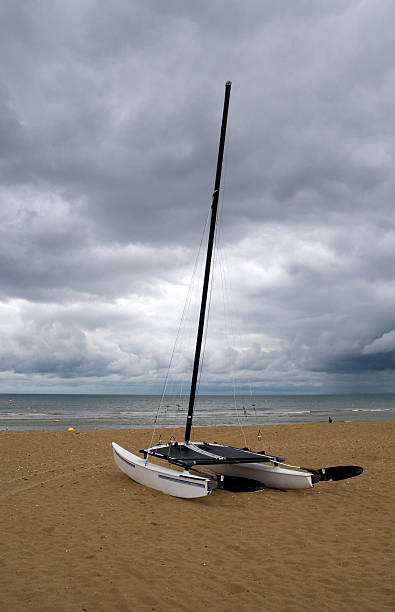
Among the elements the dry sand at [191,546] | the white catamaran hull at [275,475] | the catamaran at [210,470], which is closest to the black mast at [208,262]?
the catamaran at [210,470]

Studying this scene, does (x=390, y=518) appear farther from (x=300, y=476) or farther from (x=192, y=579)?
(x=192, y=579)

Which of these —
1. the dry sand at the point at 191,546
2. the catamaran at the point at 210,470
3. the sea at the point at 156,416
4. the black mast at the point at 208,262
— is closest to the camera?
the dry sand at the point at 191,546

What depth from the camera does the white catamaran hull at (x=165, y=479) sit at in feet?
32.0

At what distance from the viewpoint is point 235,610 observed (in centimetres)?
504

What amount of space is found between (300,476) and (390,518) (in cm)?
243

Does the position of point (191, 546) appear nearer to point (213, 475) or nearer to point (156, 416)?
point (213, 475)

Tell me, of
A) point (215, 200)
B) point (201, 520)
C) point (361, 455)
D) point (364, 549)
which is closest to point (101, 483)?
point (201, 520)

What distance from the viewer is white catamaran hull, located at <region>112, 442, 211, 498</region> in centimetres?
974

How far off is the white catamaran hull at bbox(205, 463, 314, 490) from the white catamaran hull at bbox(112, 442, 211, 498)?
7.38 ft

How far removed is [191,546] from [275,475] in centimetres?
458

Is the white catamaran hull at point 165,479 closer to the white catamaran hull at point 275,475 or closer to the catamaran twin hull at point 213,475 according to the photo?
the catamaran twin hull at point 213,475

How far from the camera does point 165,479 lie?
1045 centimetres

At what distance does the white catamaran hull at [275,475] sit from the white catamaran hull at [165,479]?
2250 mm

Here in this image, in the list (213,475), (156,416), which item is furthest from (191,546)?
(156,416)
